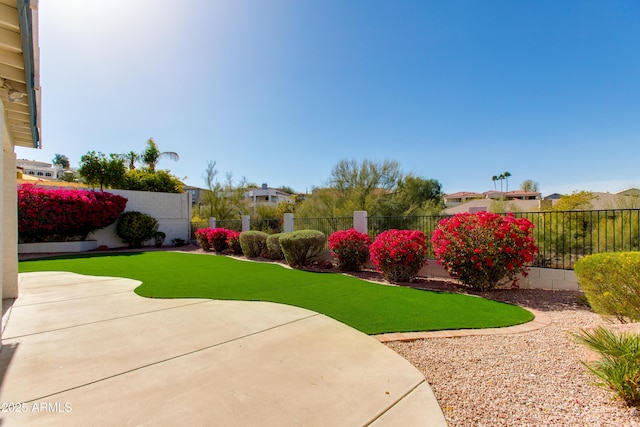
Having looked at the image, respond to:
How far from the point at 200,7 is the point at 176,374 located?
8.06 metres

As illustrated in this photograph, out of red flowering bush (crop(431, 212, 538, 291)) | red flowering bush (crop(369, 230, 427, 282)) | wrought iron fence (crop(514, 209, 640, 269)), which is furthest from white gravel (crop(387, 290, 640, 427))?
wrought iron fence (crop(514, 209, 640, 269))

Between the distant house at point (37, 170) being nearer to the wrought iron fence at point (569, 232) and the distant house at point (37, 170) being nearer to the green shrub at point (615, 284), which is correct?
the wrought iron fence at point (569, 232)

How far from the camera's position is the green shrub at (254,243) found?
38.4 feet

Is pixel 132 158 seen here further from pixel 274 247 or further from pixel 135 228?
pixel 274 247

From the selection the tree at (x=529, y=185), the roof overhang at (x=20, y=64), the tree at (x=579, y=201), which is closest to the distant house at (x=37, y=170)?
the roof overhang at (x=20, y=64)

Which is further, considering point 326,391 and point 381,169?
point 381,169

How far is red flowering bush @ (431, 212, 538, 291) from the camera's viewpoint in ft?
19.7

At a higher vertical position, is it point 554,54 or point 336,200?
point 554,54

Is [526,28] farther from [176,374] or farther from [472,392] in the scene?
[176,374]

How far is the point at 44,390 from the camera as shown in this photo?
242 cm

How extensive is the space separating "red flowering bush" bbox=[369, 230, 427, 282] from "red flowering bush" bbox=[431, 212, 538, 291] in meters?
0.55

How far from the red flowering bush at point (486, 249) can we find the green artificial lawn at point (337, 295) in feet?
2.23

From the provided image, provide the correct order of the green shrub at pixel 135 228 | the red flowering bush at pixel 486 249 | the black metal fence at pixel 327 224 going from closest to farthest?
the red flowering bush at pixel 486 249
the black metal fence at pixel 327 224
the green shrub at pixel 135 228

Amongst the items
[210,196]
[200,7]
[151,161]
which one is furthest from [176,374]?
[151,161]
